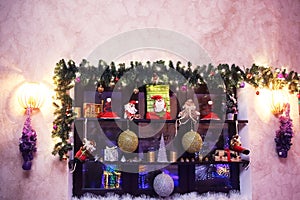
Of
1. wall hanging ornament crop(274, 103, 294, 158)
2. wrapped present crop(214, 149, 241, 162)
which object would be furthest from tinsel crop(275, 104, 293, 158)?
wrapped present crop(214, 149, 241, 162)

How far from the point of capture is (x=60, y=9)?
2887 millimetres

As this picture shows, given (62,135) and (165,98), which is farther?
(165,98)

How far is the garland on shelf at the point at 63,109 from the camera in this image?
102 inches

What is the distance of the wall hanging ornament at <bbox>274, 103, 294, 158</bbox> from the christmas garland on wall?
0.96ft

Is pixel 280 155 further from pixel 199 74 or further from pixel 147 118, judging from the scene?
pixel 147 118

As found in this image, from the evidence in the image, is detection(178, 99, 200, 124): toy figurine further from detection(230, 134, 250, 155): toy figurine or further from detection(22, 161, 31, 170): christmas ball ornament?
detection(22, 161, 31, 170): christmas ball ornament

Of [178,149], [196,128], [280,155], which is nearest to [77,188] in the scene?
[178,149]

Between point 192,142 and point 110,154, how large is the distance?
713 millimetres

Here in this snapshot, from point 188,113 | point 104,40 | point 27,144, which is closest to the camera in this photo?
point 27,144

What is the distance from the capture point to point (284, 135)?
2.86 metres

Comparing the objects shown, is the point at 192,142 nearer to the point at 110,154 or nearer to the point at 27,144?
the point at 110,154

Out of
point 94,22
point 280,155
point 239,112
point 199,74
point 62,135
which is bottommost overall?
point 280,155

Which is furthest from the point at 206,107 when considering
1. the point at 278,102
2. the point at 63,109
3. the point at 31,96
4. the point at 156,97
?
the point at 31,96

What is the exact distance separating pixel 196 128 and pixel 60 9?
1674 mm
